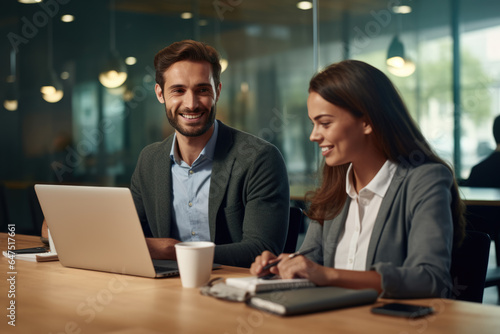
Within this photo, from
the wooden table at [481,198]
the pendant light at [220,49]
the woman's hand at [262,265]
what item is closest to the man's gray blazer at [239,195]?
the woman's hand at [262,265]

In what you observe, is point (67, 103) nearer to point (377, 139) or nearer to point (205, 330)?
point (377, 139)

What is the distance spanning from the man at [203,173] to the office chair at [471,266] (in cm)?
67

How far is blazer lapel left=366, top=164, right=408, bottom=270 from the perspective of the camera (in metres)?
1.72

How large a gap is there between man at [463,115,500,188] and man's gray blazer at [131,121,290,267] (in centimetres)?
329

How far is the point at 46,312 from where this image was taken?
1.32 metres

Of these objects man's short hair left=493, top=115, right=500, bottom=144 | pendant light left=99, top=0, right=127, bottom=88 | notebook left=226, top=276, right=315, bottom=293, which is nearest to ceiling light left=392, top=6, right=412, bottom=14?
man's short hair left=493, top=115, right=500, bottom=144

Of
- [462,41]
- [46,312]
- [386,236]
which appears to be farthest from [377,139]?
[462,41]

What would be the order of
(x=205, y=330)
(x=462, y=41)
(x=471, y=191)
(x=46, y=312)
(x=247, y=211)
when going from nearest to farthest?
(x=205, y=330) < (x=46, y=312) < (x=247, y=211) < (x=471, y=191) < (x=462, y=41)

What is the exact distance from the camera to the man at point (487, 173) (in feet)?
16.8

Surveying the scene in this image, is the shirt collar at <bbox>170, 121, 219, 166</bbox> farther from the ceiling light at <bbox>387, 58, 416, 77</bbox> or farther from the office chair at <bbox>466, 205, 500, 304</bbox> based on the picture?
the ceiling light at <bbox>387, 58, 416, 77</bbox>

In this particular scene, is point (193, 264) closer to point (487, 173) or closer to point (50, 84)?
point (487, 173)

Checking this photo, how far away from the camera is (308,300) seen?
1.27 meters

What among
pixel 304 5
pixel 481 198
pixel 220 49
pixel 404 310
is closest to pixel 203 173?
pixel 404 310

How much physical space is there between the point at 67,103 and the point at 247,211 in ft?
15.7
